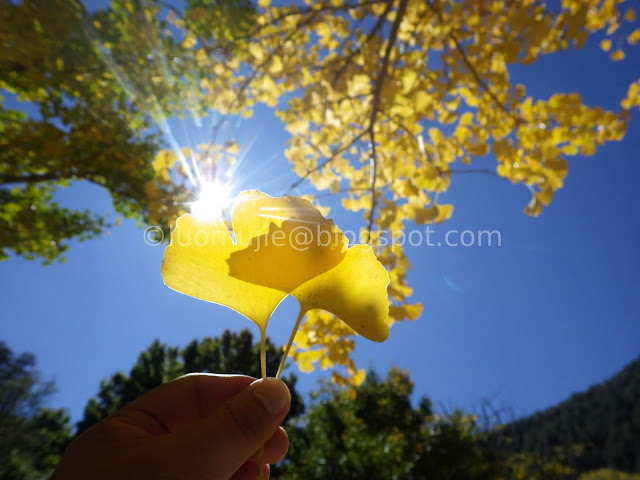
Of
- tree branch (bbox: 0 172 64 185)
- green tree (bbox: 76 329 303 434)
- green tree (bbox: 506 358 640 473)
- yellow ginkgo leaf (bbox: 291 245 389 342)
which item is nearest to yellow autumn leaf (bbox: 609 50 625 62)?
yellow ginkgo leaf (bbox: 291 245 389 342)

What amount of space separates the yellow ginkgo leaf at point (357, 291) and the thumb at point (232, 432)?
17cm

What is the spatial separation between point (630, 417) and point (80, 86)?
96.9 feet

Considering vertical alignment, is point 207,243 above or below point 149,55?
below

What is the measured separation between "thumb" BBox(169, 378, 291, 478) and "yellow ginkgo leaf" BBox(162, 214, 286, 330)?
0.44 feet

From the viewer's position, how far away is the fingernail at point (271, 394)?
1.74ft

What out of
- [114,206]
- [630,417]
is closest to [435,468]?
[114,206]

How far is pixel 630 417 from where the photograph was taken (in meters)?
20.5

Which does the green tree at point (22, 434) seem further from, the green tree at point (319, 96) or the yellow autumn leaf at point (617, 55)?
the yellow autumn leaf at point (617, 55)

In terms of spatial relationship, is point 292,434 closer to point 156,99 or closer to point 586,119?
point 156,99

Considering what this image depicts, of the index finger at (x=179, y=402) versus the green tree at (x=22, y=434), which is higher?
the green tree at (x=22, y=434)

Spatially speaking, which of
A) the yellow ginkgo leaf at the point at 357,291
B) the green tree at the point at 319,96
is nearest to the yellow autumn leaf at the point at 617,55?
the green tree at the point at 319,96

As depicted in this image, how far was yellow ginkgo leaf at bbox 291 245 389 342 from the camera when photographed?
1.53ft

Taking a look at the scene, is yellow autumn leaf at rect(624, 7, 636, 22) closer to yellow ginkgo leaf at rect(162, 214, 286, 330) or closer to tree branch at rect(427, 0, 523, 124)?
tree branch at rect(427, 0, 523, 124)

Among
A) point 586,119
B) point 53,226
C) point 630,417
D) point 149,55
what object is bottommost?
point 630,417
